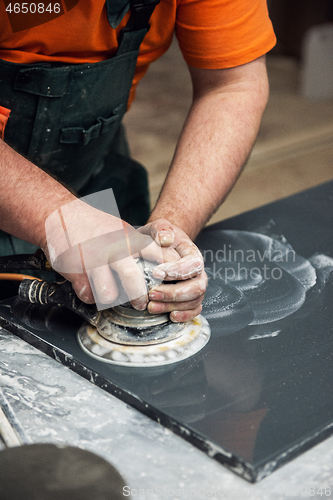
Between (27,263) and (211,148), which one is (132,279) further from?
(211,148)

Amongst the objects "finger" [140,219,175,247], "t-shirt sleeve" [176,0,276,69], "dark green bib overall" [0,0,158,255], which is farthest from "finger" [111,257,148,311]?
"t-shirt sleeve" [176,0,276,69]

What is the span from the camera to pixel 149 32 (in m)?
1.41

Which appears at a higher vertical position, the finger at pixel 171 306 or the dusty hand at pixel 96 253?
the dusty hand at pixel 96 253

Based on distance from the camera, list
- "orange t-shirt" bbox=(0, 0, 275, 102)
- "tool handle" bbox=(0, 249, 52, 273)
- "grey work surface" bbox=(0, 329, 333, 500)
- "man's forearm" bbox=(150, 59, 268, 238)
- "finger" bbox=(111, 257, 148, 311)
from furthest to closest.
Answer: "man's forearm" bbox=(150, 59, 268, 238)
"orange t-shirt" bbox=(0, 0, 275, 102)
"tool handle" bbox=(0, 249, 52, 273)
"finger" bbox=(111, 257, 148, 311)
"grey work surface" bbox=(0, 329, 333, 500)

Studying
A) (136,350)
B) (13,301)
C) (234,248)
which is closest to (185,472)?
(136,350)

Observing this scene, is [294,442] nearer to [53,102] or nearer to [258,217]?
[258,217]

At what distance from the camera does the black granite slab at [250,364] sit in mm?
763

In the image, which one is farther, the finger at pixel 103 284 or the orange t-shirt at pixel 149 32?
the orange t-shirt at pixel 149 32

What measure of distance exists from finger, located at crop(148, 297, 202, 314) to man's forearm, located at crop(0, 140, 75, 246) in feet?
0.86

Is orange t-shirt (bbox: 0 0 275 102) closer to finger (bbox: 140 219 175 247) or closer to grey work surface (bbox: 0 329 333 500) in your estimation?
finger (bbox: 140 219 175 247)

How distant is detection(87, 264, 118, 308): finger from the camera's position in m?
0.95

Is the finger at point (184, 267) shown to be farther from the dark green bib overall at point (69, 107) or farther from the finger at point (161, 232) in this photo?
the dark green bib overall at point (69, 107)

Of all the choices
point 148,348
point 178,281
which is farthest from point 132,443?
point 178,281

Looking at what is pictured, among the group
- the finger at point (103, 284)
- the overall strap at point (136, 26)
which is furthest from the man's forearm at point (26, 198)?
the overall strap at point (136, 26)
